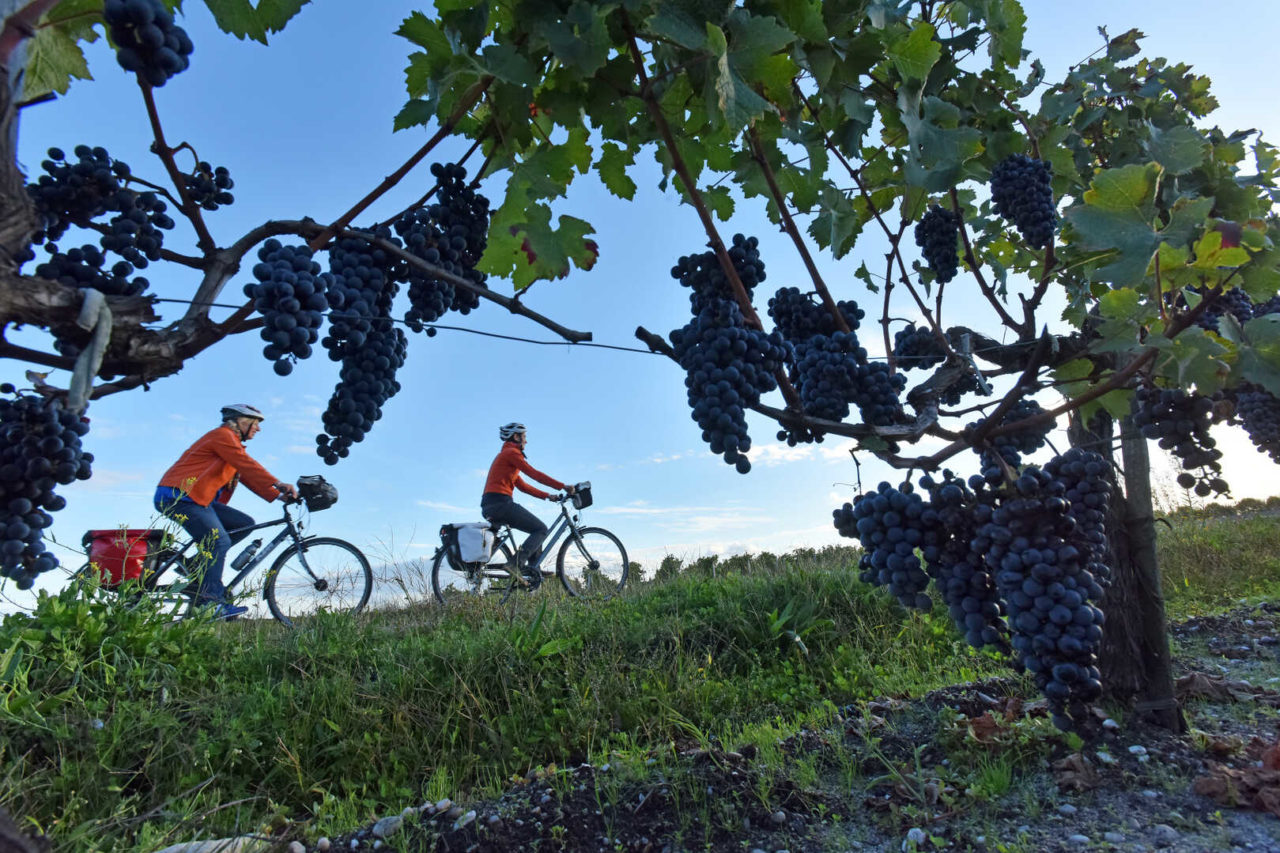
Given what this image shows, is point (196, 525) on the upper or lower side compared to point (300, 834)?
upper

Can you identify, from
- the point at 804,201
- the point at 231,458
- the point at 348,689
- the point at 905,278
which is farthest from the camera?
the point at 231,458

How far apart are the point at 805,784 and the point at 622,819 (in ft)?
2.31

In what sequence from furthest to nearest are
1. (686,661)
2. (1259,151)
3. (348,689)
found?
(686,661) → (348,689) → (1259,151)

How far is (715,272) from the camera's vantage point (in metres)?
A: 1.65

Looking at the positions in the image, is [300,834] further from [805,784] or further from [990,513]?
[990,513]

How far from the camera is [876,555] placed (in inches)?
69.9

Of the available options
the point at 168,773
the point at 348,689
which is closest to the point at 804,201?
the point at 348,689

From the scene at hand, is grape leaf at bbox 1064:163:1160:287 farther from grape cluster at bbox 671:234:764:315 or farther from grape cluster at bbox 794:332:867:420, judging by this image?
grape cluster at bbox 671:234:764:315

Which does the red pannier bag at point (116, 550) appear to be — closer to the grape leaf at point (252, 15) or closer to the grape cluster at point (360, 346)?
the grape cluster at point (360, 346)

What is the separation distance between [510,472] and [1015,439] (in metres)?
6.12

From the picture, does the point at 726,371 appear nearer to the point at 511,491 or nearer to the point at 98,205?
the point at 98,205

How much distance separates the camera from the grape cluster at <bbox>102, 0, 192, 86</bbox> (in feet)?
3.63

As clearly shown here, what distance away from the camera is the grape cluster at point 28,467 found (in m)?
1.32

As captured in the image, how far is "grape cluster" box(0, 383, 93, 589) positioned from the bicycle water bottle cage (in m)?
3.03
